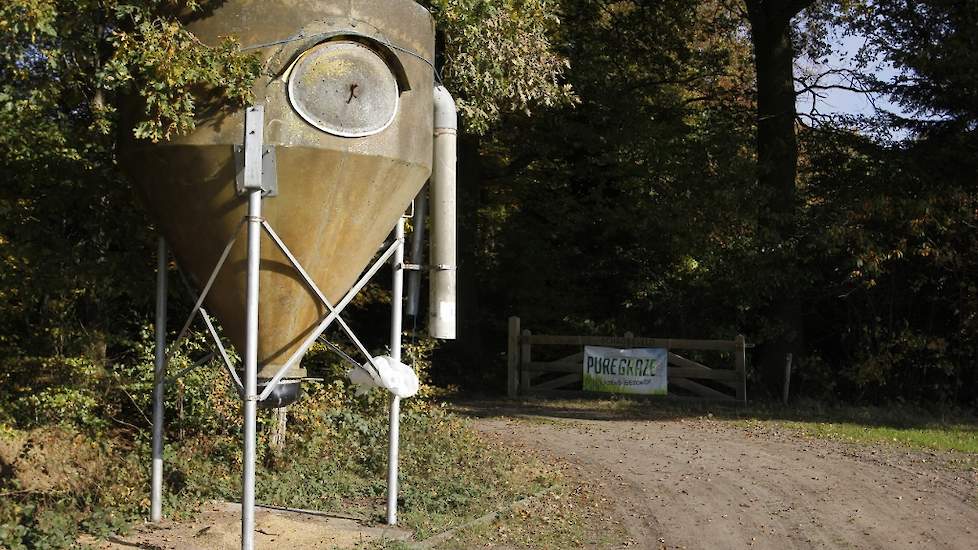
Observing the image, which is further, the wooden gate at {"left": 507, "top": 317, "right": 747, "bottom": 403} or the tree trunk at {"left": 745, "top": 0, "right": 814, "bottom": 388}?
the tree trunk at {"left": 745, "top": 0, "right": 814, "bottom": 388}

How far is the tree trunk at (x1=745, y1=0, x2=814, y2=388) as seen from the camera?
19.9 meters

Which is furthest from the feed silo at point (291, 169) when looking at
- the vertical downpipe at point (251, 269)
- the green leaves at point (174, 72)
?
the green leaves at point (174, 72)

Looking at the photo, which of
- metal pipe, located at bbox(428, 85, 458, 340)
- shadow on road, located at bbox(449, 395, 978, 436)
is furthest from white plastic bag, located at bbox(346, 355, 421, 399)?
shadow on road, located at bbox(449, 395, 978, 436)

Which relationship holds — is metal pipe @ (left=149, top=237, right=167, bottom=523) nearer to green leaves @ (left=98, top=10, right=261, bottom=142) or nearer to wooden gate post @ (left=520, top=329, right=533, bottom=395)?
green leaves @ (left=98, top=10, right=261, bottom=142)

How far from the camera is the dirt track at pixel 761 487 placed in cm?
913

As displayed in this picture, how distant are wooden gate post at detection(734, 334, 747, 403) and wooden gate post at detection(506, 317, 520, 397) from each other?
3.95 meters

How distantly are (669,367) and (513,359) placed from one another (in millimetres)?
2837

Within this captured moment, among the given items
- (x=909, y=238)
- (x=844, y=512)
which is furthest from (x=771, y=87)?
(x=844, y=512)

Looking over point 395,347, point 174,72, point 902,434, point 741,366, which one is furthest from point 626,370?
point 174,72

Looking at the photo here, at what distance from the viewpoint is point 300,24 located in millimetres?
7395

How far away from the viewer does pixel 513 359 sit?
19969mm

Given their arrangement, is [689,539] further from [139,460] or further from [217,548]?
[139,460]

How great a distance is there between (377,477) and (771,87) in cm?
1266

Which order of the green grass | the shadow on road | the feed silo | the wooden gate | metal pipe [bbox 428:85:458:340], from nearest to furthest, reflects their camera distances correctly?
the feed silo, metal pipe [bbox 428:85:458:340], the green grass, the shadow on road, the wooden gate
